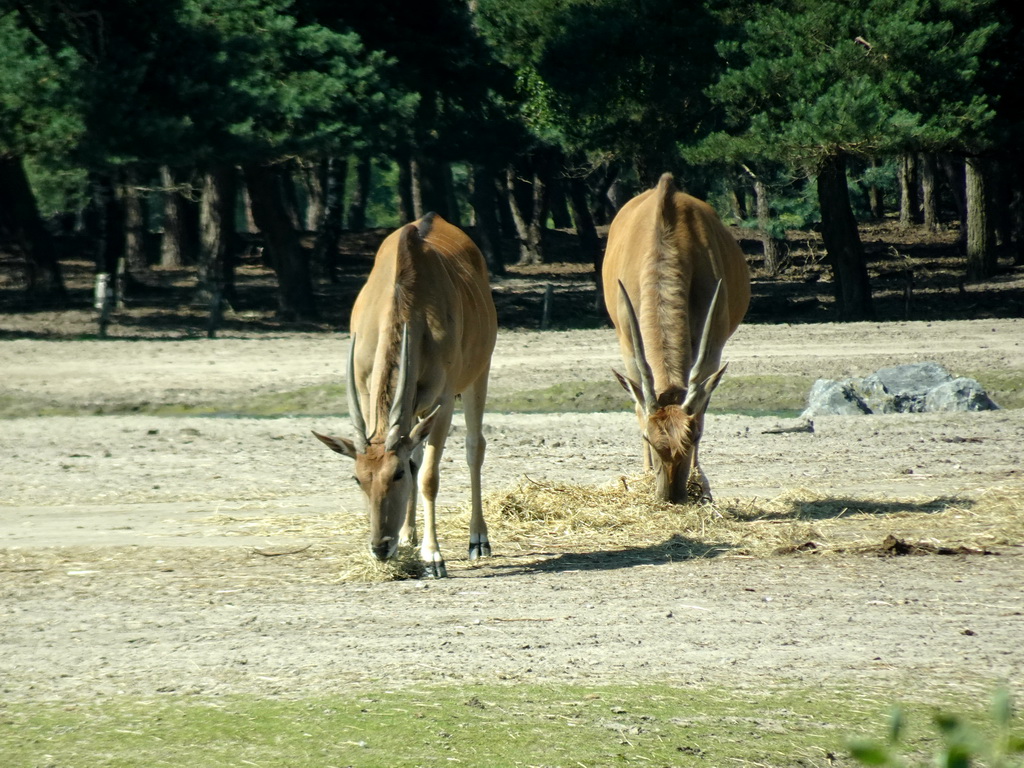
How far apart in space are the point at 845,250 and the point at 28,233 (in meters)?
18.8

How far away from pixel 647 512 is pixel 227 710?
5.17 meters

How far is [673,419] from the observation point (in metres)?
9.88

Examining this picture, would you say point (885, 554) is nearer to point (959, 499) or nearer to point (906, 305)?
point (959, 499)

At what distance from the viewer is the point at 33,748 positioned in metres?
5.22

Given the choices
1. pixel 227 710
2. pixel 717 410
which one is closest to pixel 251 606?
pixel 227 710

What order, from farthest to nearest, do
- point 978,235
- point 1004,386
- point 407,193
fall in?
point 407,193
point 978,235
point 1004,386

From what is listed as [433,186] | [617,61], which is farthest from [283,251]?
[433,186]

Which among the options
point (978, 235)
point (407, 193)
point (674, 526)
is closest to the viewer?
point (674, 526)

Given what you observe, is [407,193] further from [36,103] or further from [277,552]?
[277,552]

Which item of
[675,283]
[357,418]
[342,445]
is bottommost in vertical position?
[342,445]

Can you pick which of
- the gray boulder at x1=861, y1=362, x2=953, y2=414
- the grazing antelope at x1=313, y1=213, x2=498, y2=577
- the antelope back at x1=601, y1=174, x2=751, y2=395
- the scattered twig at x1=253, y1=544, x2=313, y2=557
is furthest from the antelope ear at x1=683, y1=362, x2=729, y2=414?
the gray boulder at x1=861, y1=362, x2=953, y2=414

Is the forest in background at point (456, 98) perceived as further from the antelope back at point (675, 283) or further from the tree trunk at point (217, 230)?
the antelope back at point (675, 283)

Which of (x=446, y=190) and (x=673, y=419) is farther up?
(x=446, y=190)

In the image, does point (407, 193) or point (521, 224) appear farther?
point (521, 224)
